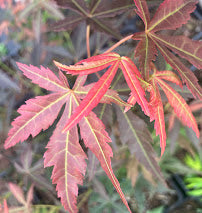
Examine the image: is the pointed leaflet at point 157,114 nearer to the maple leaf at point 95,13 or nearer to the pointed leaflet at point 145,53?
the pointed leaflet at point 145,53

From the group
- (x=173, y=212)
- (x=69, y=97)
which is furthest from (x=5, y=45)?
(x=173, y=212)

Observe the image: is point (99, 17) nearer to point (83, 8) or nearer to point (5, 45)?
point (83, 8)

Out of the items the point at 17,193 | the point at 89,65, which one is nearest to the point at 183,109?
the point at 89,65

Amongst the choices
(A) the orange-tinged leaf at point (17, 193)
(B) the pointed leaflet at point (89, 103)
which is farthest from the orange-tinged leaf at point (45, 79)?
(A) the orange-tinged leaf at point (17, 193)

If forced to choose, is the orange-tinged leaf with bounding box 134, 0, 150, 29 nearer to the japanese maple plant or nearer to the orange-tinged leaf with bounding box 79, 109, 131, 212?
the japanese maple plant

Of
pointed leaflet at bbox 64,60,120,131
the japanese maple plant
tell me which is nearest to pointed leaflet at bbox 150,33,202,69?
the japanese maple plant

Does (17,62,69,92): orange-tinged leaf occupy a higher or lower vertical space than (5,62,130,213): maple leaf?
higher

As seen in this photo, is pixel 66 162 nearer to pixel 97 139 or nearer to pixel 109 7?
pixel 97 139
